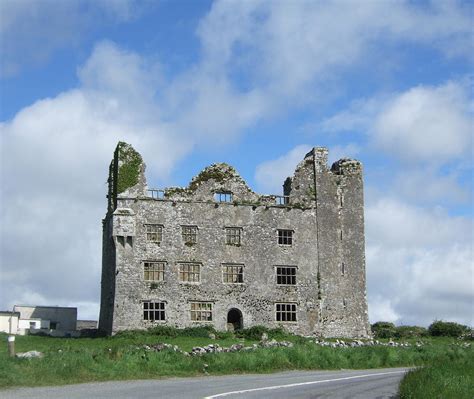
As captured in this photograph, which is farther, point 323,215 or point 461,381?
point 323,215

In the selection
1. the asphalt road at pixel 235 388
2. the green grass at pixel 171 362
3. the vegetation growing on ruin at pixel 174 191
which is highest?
the vegetation growing on ruin at pixel 174 191

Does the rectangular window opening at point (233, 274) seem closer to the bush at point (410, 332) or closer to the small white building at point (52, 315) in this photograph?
the small white building at point (52, 315)

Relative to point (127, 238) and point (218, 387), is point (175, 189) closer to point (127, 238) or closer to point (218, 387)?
point (127, 238)

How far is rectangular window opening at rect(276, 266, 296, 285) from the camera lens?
5628 centimetres

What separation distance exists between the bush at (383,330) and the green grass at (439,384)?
36.7 metres

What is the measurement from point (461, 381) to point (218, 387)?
22.3 feet

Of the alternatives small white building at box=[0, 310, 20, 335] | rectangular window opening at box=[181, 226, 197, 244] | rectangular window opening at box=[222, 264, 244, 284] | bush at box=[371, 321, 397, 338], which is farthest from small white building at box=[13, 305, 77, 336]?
bush at box=[371, 321, 397, 338]

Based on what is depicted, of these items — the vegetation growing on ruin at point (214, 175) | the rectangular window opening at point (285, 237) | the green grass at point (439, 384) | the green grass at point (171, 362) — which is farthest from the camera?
the rectangular window opening at point (285, 237)

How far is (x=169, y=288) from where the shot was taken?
54031 millimetres

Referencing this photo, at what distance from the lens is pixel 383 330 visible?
63500mm

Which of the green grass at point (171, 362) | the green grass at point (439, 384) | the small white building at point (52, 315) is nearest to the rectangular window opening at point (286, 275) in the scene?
the green grass at point (171, 362)

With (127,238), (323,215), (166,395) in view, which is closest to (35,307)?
(127,238)

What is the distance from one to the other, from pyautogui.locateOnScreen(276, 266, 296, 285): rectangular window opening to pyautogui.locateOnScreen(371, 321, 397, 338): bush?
9.31 m

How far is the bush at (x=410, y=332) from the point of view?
200ft
